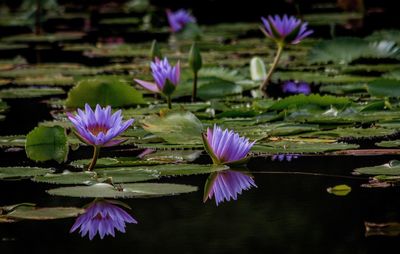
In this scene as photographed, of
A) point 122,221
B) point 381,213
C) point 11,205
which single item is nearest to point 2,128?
point 11,205

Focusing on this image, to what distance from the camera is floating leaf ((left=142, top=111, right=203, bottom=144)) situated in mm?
2840

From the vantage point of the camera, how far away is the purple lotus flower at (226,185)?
2.18 meters

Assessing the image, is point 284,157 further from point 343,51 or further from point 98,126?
point 343,51

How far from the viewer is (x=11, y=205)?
2.15 metres

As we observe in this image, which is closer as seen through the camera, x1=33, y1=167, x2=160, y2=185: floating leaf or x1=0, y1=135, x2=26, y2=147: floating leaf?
x1=33, y1=167, x2=160, y2=185: floating leaf

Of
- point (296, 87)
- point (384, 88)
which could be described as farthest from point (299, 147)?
point (296, 87)

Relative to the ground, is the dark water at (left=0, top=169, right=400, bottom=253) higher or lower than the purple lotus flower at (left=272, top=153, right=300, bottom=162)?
higher

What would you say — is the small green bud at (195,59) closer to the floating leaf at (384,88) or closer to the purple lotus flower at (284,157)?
the floating leaf at (384,88)

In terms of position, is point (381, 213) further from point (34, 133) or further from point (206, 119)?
point (206, 119)

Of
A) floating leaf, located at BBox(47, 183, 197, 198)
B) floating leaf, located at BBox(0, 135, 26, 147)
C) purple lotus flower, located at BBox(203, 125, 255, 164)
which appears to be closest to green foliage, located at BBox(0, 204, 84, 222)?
floating leaf, located at BBox(47, 183, 197, 198)

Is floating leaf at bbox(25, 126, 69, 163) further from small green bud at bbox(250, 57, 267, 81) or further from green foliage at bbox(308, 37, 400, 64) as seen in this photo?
green foliage at bbox(308, 37, 400, 64)

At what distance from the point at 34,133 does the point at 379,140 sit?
973mm

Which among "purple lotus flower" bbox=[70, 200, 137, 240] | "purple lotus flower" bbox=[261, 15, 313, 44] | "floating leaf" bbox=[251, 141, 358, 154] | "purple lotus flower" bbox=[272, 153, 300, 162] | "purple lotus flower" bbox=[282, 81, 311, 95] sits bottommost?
"purple lotus flower" bbox=[70, 200, 137, 240]

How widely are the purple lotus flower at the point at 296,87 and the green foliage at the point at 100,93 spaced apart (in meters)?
0.70
